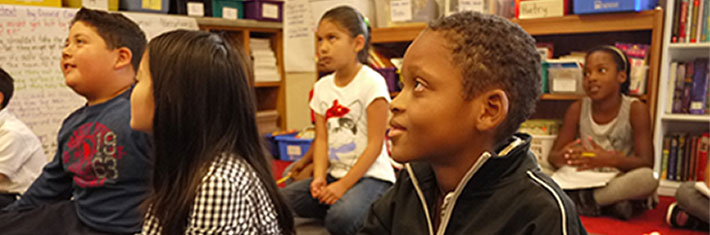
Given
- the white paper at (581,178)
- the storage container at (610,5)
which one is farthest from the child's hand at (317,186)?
the storage container at (610,5)

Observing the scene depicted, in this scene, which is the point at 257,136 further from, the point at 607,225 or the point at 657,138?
the point at 657,138

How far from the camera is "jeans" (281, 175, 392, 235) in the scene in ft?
6.17

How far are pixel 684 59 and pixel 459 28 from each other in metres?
2.42

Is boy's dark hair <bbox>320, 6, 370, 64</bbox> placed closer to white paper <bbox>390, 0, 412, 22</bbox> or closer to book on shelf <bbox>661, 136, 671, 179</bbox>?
white paper <bbox>390, 0, 412, 22</bbox>

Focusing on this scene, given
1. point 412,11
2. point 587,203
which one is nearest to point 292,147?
point 412,11

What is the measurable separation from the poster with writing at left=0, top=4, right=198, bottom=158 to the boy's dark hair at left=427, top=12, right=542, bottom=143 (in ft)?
8.16

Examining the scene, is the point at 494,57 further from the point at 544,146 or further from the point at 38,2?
the point at 38,2

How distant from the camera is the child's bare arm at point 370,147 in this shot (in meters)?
1.92

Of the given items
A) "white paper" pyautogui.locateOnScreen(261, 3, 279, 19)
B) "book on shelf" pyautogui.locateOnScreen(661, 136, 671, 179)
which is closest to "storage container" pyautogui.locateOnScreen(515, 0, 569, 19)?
"book on shelf" pyautogui.locateOnScreen(661, 136, 671, 179)

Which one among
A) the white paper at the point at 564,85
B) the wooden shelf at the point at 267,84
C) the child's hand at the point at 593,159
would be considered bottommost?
the child's hand at the point at 593,159

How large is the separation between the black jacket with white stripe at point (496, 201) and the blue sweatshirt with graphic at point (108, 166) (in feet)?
2.70

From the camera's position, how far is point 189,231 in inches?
39.5

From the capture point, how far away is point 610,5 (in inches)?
95.8

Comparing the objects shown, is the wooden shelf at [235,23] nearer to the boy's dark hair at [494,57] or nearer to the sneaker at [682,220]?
the sneaker at [682,220]
